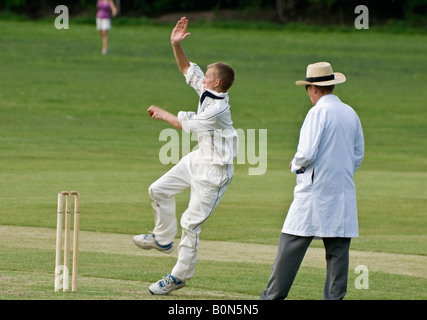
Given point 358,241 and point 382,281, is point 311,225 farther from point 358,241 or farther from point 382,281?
point 358,241

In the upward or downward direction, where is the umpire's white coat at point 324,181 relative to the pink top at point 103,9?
downward

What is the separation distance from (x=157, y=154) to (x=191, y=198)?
14335mm

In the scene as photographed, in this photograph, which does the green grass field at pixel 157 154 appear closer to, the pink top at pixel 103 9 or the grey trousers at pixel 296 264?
the grey trousers at pixel 296 264

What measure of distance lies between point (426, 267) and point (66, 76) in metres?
24.3

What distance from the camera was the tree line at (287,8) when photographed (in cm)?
6531

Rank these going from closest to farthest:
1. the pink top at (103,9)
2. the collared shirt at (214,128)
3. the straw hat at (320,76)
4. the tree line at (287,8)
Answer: the straw hat at (320,76), the collared shirt at (214,128), the pink top at (103,9), the tree line at (287,8)

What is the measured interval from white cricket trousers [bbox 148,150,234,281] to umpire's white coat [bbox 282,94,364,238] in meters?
1.20

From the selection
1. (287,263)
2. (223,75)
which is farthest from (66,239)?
(223,75)

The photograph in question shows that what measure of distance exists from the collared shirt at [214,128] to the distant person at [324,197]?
1160 mm

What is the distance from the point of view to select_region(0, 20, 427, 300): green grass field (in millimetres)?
10992

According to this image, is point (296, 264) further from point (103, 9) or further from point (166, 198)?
point (103, 9)

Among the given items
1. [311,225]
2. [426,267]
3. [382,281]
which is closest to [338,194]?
[311,225]

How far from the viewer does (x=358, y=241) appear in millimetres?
13852

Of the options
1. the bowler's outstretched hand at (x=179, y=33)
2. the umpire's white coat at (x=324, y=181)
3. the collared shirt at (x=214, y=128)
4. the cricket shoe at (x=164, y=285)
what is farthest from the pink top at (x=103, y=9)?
the umpire's white coat at (x=324, y=181)
